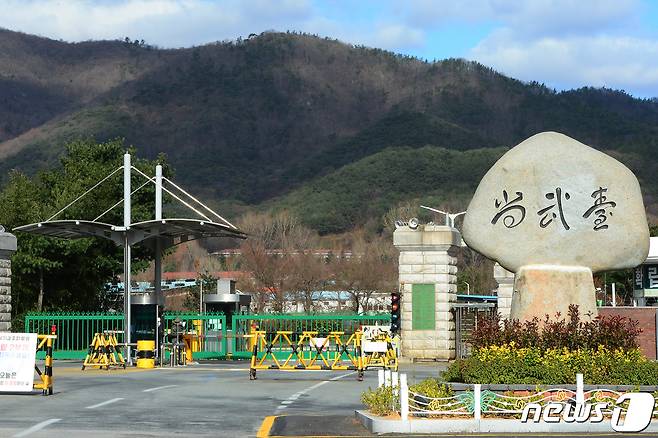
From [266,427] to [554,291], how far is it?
6565 mm

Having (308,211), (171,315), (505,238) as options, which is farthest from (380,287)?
(505,238)

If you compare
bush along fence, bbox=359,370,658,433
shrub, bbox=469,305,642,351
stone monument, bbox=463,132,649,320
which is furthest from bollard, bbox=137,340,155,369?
bush along fence, bbox=359,370,658,433

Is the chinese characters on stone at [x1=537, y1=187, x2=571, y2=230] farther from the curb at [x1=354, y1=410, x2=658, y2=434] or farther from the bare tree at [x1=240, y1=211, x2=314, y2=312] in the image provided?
the bare tree at [x1=240, y1=211, x2=314, y2=312]

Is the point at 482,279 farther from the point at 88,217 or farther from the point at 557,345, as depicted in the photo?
the point at 557,345

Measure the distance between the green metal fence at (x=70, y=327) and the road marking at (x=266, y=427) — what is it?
22743 millimetres

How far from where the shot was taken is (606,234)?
22484 mm

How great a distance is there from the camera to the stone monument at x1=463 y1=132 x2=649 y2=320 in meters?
22.5

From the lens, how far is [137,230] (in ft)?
129

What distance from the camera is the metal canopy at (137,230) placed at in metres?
37.8

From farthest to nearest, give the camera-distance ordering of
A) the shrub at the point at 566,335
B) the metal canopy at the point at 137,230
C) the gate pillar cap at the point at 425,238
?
1. the gate pillar cap at the point at 425,238
2. the metal canopy at the point at 137,230
3. the shrub at the point at 566,335

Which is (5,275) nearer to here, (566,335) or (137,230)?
(137,230)

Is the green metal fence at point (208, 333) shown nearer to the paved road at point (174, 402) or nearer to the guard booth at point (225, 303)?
the guard booth at point (225, 303)

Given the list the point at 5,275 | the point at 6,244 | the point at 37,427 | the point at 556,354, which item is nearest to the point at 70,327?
the point at 5,275

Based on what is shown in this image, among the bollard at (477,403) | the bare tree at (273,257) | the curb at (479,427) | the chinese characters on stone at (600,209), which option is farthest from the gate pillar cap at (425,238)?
the bare tree at (273,257)
